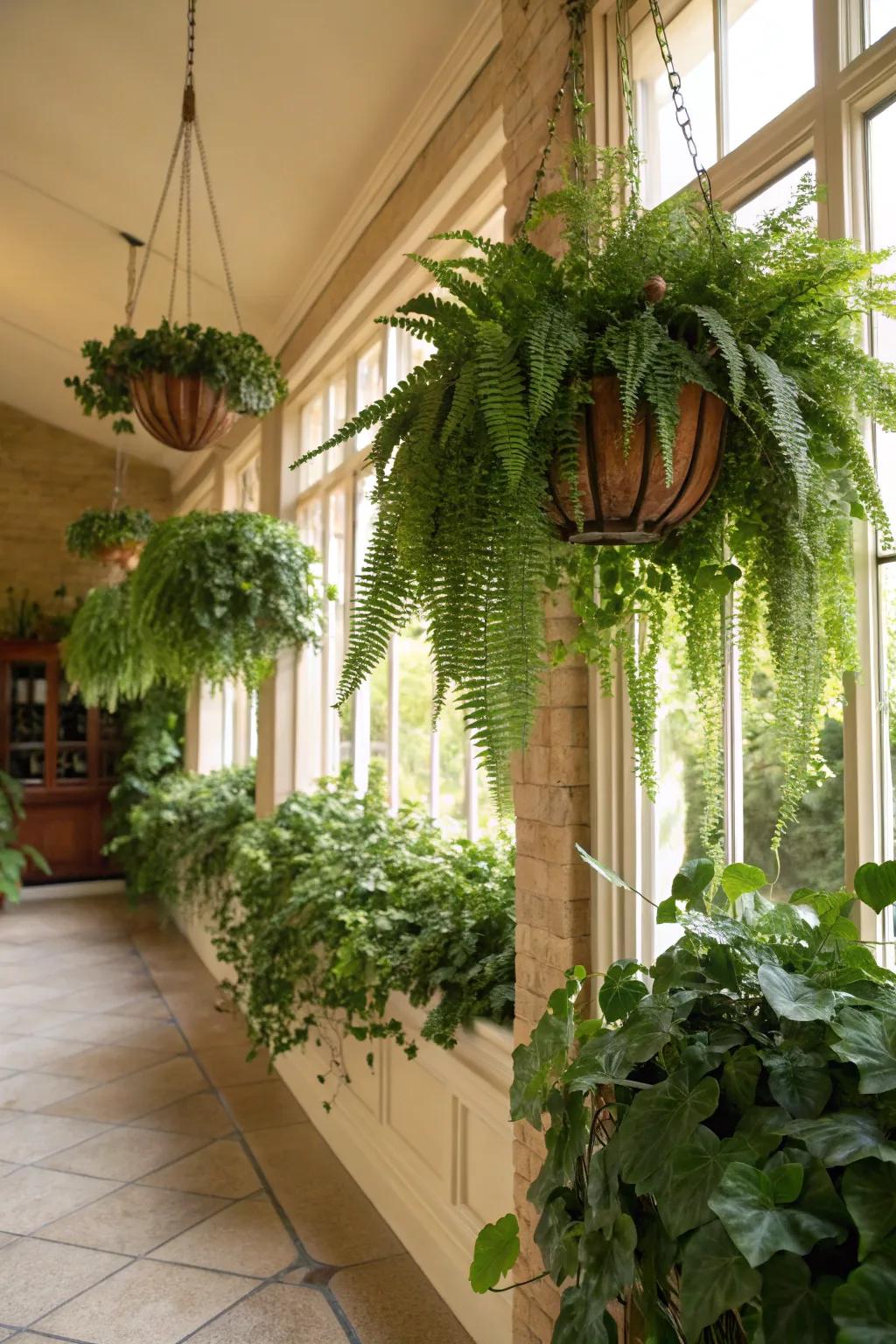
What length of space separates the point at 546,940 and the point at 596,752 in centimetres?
40

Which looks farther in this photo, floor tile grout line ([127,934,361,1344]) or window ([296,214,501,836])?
window ([296,214,501,836])

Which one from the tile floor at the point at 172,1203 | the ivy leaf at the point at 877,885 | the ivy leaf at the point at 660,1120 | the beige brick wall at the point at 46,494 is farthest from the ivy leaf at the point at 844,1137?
the beige brick wall at the point at 46,494

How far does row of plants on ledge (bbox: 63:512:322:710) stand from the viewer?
372cm

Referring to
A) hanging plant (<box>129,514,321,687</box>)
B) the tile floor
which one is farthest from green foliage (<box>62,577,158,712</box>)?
the tile floor

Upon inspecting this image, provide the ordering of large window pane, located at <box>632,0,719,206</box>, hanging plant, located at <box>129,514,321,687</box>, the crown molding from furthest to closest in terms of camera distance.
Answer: hanging plant, located at <box>129,514,321,687</box> < the crown molding < large window pane, located at <box>632,0,719,206</box>

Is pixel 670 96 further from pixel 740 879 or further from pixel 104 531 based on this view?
pixel 104 531

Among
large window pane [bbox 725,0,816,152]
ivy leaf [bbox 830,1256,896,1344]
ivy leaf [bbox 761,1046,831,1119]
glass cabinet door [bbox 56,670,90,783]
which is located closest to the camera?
ivy leaf [bbox 830,1256,896,1344]

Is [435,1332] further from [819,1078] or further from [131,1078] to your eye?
[131,1078]

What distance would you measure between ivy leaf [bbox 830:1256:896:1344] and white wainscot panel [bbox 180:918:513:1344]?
1427mm

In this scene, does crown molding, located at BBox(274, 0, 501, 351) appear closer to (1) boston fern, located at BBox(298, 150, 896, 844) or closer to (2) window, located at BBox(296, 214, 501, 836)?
(2) window, located at BBox(296, 214, 501, 836)

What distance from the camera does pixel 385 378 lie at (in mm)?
3789

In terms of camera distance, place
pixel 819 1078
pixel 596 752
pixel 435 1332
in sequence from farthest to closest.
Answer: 1. pixel 435 1332
2. pixel 596 752
3. pixel 819 1078

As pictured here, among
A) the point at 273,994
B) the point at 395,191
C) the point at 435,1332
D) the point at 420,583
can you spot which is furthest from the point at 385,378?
the point at 435,1332

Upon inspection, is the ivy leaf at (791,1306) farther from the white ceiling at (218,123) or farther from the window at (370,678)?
the white ceiling at (218,123)
